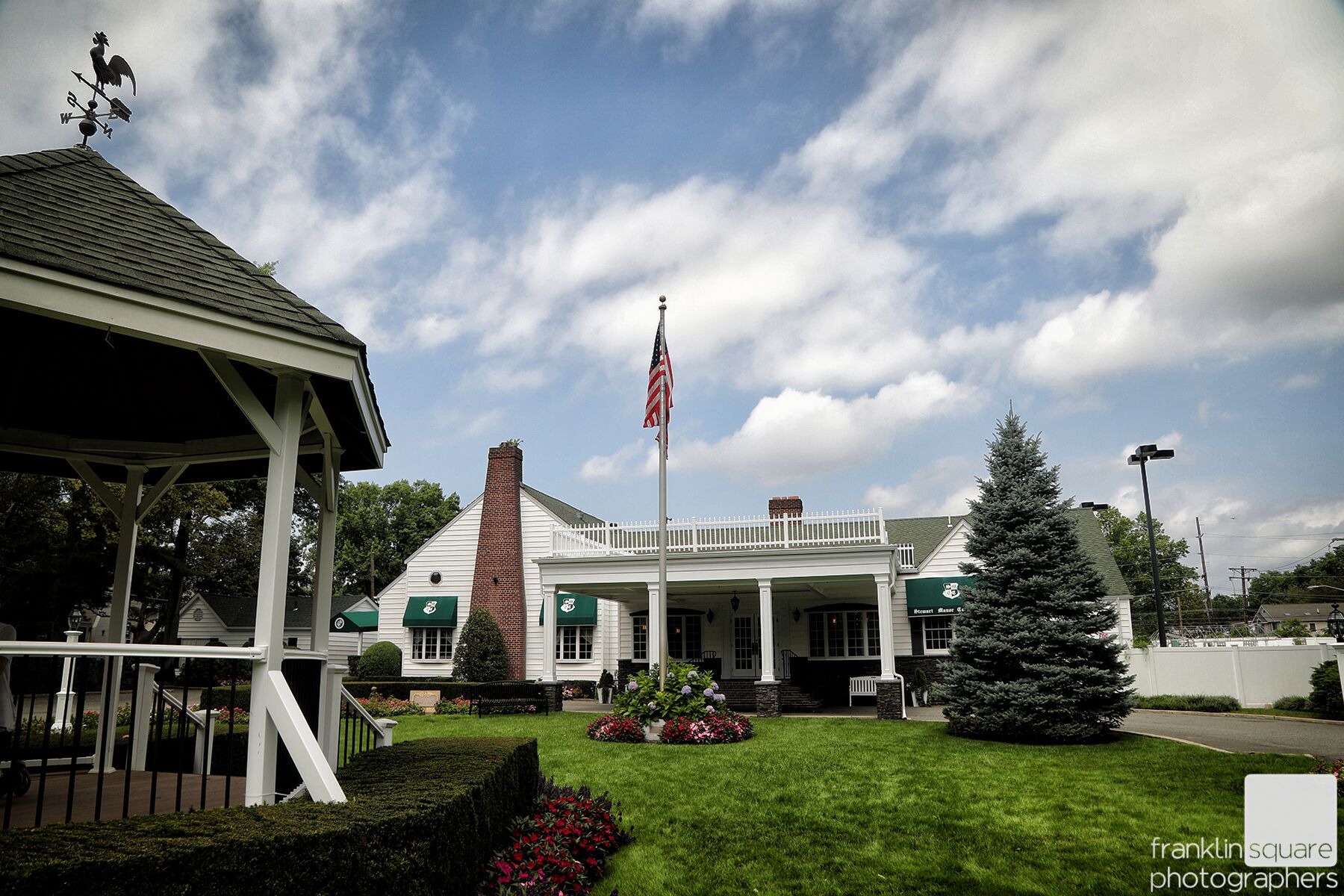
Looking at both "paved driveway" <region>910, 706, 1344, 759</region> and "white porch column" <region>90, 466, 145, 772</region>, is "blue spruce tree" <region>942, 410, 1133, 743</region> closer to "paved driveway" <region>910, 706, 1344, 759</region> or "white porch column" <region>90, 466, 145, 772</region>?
"paved driveway" <region>910, 706, 1344, 759</region>

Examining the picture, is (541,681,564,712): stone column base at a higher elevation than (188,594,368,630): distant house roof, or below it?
below

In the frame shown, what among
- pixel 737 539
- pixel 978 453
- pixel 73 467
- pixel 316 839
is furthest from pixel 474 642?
pixel 316 839

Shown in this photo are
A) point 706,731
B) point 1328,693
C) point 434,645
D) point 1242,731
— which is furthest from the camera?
point 434,645

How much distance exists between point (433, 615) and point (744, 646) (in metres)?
11.6

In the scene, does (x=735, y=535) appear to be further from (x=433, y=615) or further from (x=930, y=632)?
(x=433, y=615)

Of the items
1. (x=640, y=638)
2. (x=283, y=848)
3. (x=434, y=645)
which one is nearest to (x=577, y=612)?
(x=640, y=638)

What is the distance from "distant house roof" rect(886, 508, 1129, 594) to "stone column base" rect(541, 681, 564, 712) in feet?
40.3

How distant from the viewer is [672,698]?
16.0 m

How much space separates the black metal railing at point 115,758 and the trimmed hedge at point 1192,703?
66.7ft

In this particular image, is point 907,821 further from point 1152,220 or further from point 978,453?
Answer: point 1152,220

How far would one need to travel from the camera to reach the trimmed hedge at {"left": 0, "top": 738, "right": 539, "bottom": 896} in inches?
127

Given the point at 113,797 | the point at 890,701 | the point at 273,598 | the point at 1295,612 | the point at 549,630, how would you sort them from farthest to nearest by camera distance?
the point at 1295,612 → the point at 549,630 → the point at 890,701 → the point at 113,797 → the point at 273,598

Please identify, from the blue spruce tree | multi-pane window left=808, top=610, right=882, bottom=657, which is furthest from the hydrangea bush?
multi-pane window left=808, top=610, right=882, bottom=657

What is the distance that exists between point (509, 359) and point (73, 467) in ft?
62.4
